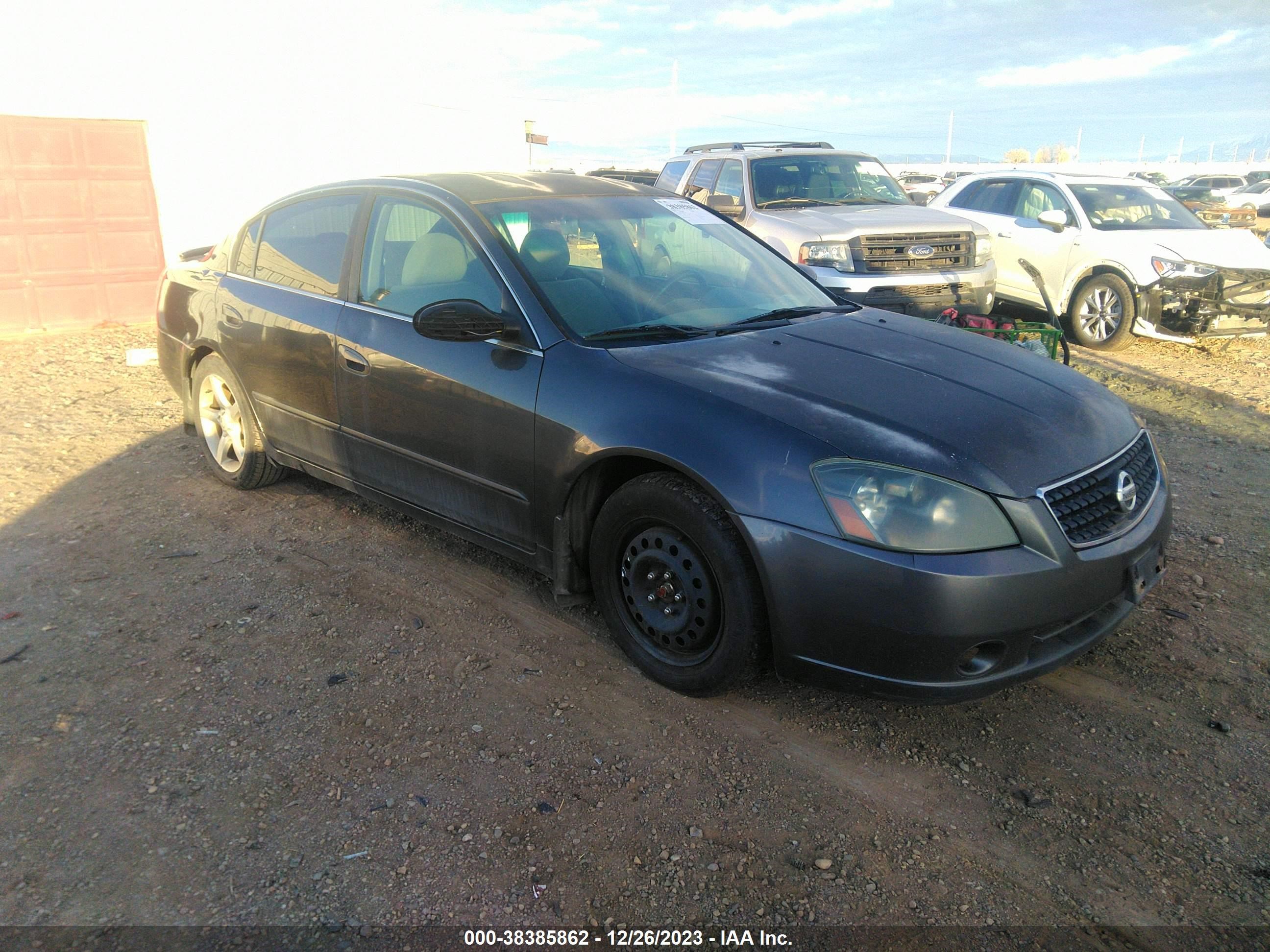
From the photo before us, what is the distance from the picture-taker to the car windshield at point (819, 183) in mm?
9219

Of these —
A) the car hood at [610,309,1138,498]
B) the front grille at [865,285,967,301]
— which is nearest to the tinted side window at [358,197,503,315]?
the car hood at [610,309,1138,498]

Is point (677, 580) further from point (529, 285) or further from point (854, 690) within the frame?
point (529, 285)

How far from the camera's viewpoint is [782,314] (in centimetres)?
400

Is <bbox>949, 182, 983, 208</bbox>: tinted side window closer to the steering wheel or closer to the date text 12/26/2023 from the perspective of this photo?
the steering wheel

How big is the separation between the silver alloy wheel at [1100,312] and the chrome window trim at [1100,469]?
22.2ft

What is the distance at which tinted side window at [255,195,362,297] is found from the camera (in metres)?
4.38

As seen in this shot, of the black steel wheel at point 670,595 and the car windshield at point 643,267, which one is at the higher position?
the car windshield at point 643,267

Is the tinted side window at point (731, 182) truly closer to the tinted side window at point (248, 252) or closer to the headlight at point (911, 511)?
the tinted side window at point (248, 252)

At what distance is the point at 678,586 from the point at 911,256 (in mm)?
6045

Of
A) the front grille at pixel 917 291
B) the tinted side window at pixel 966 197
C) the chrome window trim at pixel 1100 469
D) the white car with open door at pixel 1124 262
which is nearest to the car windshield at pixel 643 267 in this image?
the chrome window trim at pixel 1100 469

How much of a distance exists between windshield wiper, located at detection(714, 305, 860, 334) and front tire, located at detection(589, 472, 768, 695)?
871 mm

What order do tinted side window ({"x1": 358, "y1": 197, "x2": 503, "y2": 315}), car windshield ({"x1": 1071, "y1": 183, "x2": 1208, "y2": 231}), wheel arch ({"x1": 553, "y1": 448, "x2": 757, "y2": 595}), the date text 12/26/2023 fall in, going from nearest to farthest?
1. the date text 12/26/2023
2. wheel arch ({"x1": 553, "y1": 448, "x2": 757, "y2": 595})
3. tinted side window ({"x1": 358, "y1": 197, "x2": 503, "y2": 315})
4. car windshield ({"x1": 1071, "y1": 183, "x2": 1208, "y2": 231})

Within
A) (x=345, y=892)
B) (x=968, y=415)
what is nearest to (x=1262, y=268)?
(x=968, y=415)

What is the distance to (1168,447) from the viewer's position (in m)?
6.16
